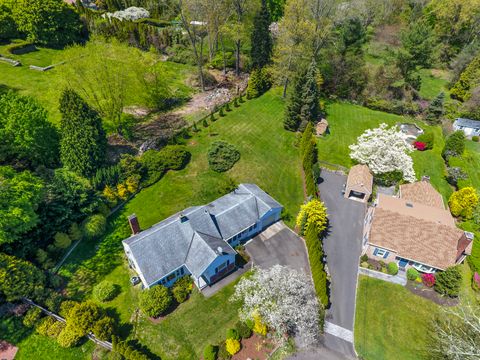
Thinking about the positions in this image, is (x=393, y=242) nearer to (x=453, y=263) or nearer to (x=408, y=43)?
(x=453, y=263)

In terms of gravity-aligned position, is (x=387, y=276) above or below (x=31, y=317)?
below

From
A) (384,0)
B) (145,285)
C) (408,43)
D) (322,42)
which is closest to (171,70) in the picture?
(322,42)

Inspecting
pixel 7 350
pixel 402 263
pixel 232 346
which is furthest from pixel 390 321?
pixel 7 350

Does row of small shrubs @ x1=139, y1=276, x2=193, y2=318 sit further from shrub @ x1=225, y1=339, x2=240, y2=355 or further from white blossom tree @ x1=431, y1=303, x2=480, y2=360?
white blossom tree @ x1=431, y1=303, x2=480, y2=360

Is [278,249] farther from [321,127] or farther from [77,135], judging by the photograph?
[77,135]

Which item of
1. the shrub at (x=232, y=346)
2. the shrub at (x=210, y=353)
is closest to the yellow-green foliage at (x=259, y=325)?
the shrub at (x=232, y=346)
